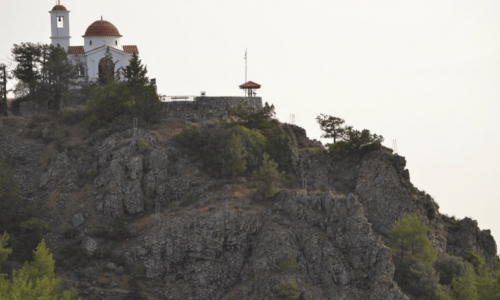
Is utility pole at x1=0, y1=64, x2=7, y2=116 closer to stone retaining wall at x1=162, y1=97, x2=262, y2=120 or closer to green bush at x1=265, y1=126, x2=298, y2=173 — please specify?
stone retaining wall at x1=162, y1=97, x2=262, y2=120

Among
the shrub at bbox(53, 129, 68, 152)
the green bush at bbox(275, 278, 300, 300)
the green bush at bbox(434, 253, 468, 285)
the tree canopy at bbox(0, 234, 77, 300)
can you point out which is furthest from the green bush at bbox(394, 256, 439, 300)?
the shrub at bbox(53, 129, 68, 152)

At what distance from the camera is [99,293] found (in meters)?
97.9

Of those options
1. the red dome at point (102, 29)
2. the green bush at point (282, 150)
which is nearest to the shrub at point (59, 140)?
the red dome at point (102, 29)

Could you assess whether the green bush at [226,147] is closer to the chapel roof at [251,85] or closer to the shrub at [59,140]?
the chapel roof at [251,85]

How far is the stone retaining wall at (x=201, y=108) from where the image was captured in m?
119

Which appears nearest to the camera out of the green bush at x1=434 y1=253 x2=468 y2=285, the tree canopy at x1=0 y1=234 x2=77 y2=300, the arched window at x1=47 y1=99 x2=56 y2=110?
the tree canopy at x1=0 y1=234 x2=77 y2=300

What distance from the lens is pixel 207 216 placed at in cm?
10288

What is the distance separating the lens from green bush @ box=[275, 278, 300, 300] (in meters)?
96.1

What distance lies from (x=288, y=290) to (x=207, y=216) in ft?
34.6

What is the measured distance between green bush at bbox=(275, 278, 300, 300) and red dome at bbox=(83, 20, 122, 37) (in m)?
38.9

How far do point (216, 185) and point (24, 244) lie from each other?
16.8 metres

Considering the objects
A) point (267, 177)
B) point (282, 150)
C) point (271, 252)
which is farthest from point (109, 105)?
point (271, 252)

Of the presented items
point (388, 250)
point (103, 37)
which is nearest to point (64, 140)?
point (103, 37)

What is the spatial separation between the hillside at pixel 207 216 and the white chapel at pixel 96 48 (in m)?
8.10
